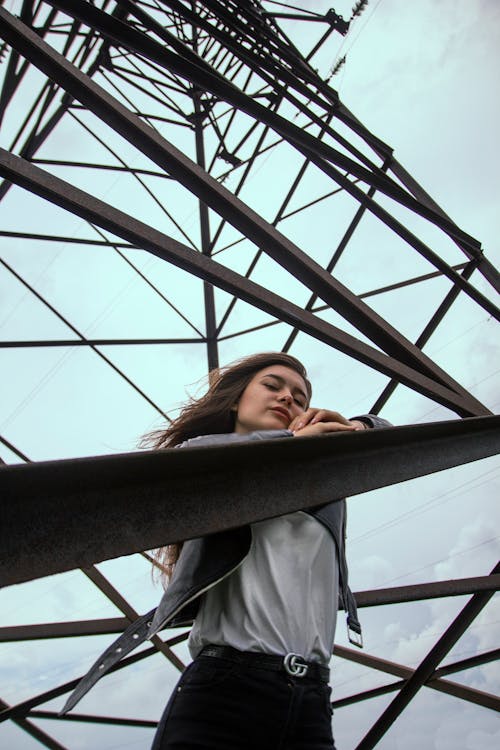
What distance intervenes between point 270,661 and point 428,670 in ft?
9.19

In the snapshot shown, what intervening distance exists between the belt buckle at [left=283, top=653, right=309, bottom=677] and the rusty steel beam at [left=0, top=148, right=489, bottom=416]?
1.01 metres

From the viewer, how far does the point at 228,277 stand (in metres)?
1.83

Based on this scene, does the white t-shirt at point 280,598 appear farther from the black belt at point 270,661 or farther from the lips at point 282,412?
the lips at point 282,412

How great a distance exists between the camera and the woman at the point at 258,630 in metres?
1.28

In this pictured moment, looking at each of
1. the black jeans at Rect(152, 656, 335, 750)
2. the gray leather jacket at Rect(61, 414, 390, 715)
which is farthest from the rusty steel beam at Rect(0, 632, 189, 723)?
the black jeans at Rect(152, 656, 335, 750)

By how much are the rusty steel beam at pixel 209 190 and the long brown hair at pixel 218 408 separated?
357 millimetres

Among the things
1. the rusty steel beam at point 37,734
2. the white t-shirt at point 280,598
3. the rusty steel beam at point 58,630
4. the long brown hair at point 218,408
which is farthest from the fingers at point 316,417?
the rusty steel beam at point 37,734

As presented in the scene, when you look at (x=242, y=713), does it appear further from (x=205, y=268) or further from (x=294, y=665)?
(x=205, y=268)

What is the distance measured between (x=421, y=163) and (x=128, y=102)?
522cm

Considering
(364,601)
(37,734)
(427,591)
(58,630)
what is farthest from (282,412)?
(37,734)

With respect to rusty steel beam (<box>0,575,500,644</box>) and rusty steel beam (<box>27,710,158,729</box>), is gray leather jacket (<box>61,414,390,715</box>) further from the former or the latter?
rusty steel beam (<box>27,710,158,729</box>)

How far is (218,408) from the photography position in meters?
2.20

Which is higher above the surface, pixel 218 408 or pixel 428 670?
pixel 218 408

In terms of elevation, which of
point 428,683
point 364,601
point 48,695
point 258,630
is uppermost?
point 364,601
